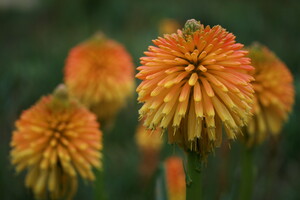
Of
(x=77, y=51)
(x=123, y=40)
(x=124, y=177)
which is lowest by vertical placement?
(x=124, y=177)

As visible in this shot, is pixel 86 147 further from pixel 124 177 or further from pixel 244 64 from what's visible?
pixel 124 177

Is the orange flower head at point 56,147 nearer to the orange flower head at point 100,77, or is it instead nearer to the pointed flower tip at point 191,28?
the orange flower head at point 100,77

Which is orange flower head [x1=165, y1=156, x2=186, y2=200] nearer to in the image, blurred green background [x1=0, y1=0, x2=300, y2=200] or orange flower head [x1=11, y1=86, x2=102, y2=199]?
blurred green background [x1=0, y1=0, x2=300, y2=200]

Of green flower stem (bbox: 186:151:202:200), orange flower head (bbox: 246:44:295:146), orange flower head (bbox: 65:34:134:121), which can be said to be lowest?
green flower stem (bbox: 186:151:202:200)

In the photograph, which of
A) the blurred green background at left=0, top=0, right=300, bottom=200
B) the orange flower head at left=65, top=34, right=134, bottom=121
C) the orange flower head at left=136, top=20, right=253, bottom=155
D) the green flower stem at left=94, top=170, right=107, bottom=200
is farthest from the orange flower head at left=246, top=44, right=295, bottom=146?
the orange flower head at left=65, top=34, right=134, bottom=121

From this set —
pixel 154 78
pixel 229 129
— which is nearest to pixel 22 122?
pixel 154 78

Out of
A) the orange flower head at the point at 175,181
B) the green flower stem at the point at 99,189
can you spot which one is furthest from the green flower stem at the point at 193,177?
the orange flower head at the point at 175,181
